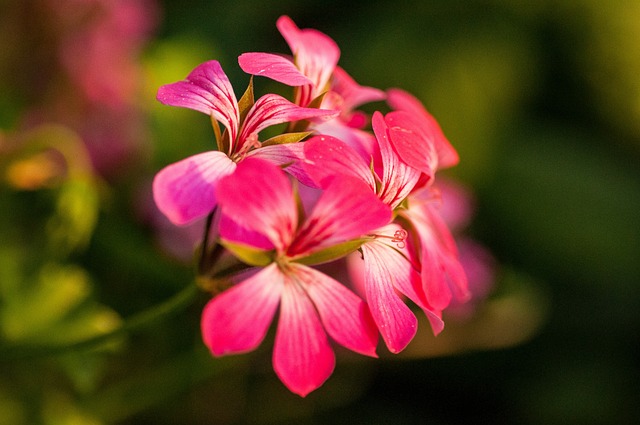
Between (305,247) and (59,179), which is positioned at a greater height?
(305,247)

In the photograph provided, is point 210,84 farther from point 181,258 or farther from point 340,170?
point 181,258

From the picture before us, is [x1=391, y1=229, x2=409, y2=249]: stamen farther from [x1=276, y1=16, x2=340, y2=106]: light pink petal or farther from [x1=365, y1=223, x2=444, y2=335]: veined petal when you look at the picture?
[x1=276, y1=16, x2=340, y2=106]: light pink petal

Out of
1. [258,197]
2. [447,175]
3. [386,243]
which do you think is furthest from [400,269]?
[447,175]

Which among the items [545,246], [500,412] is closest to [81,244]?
[500,412]

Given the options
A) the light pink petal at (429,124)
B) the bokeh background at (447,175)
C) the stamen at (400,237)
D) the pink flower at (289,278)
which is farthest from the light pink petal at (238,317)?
the bokeh background at (447,175)

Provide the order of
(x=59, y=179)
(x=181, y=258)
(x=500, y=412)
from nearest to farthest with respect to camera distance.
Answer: (x=59, y=179), (x=181, y=258), (x=500, y=412)

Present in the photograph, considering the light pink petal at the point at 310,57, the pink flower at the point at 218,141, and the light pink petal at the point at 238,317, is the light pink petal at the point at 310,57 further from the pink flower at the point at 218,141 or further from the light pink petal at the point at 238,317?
the light pink petal at the point at 238,317
